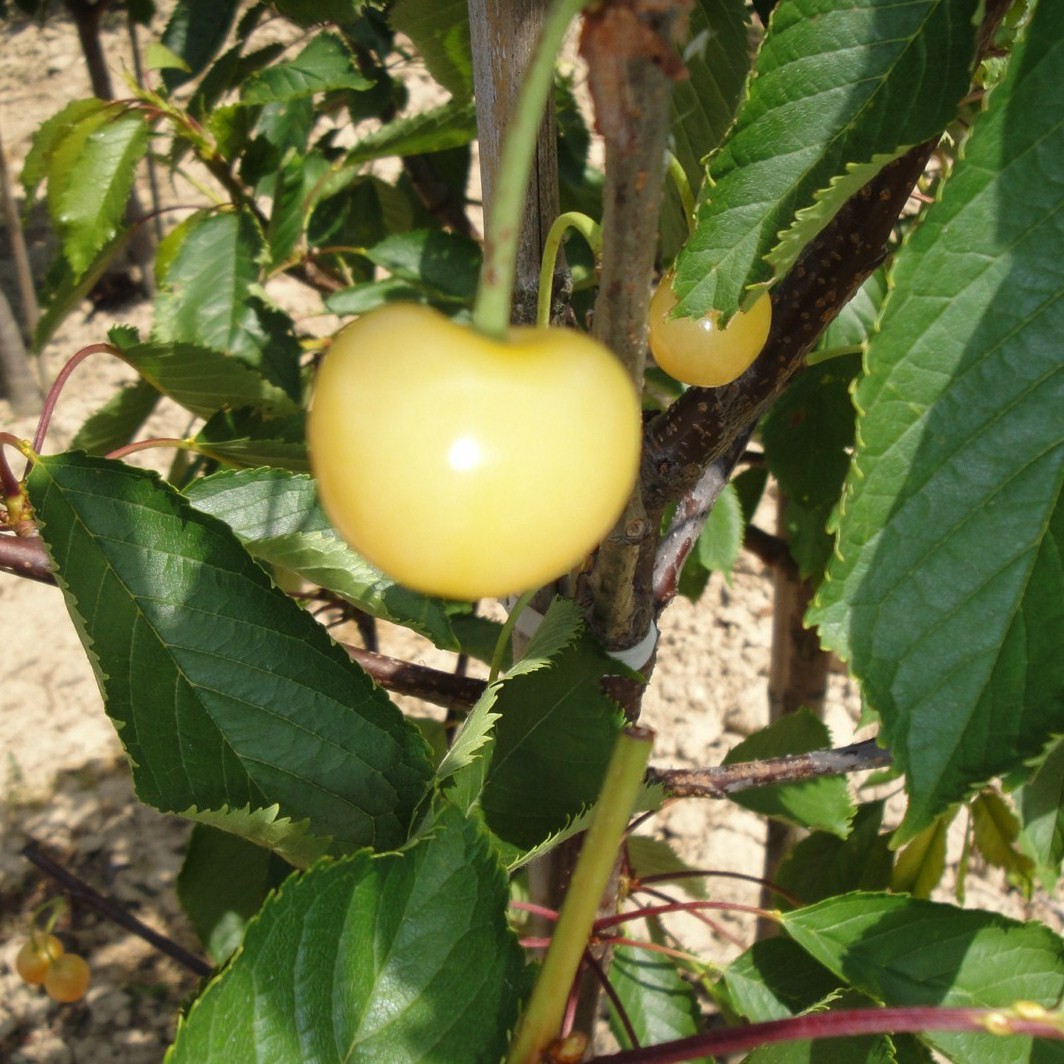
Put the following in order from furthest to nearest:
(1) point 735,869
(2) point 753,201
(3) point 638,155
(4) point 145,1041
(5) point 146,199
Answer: (5) point 146,199 < (1) point 735,869 < (4) point 145,1041 < (2) point 753,201 < (3) point 638,155

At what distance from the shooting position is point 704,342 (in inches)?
20.8

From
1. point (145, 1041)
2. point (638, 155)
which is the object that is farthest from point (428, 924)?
point (145, 1041)

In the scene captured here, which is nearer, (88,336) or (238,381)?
(238,381)

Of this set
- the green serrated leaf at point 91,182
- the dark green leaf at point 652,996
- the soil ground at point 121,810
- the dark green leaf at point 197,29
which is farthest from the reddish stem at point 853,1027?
the soil ground at point 121,810

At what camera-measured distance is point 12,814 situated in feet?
7.66

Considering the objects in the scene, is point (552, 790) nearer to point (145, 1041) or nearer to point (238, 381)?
point (238, 381)

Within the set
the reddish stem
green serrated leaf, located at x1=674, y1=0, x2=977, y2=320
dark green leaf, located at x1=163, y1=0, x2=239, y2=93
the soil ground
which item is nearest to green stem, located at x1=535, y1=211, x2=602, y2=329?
green serrated leaf, located at x1=674, y1=0, x2=977, y2=320

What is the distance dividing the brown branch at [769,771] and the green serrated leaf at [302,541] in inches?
9.2

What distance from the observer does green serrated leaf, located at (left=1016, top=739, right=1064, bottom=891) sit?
2.78 feet

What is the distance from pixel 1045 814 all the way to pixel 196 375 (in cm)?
89

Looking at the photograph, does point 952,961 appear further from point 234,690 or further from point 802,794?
point 234,690

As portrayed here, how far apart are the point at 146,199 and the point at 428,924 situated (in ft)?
12.6

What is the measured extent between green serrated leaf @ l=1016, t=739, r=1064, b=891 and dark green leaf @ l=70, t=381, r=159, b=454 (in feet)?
3.42

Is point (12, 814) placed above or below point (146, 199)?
below
